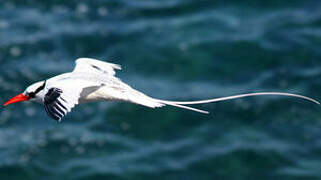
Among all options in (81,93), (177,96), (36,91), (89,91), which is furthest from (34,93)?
(177,96)

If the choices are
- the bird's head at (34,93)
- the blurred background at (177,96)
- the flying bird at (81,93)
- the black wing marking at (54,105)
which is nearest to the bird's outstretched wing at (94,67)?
the flying bird at (81,93)

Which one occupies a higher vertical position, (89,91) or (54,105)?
(89,91)

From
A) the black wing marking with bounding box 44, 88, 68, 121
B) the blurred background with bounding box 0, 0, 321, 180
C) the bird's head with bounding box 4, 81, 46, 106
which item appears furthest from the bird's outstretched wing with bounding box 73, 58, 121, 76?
the blurred background with bounding box 0, 0, 321, 180

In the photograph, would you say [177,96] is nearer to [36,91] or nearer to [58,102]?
[36,91]

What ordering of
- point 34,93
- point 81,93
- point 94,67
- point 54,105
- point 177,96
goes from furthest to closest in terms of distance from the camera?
point 177,96 < point 94,67 < point 34,93 < point 81,93 < point 54,105

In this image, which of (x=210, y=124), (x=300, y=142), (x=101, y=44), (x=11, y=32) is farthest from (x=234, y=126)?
(x=11, y=32)

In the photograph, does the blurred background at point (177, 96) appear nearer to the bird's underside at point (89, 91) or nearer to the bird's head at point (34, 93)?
the bird's underside at point (89, 91)

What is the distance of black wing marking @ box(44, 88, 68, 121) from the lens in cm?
987

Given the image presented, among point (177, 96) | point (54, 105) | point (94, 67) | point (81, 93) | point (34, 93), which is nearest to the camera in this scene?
point (54, 105)

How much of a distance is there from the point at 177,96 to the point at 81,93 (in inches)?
528

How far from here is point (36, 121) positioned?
2481cm

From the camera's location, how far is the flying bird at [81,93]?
33.1 ft

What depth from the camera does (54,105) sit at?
33.0 ft

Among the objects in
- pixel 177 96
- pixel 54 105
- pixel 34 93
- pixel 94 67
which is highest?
pixel 177 96
